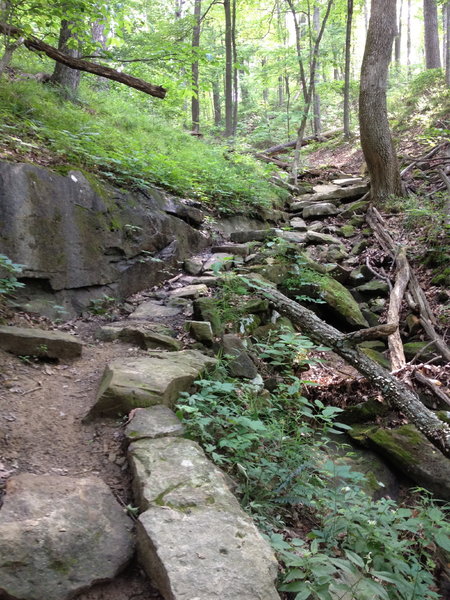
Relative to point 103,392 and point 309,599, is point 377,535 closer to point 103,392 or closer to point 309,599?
point 309,599

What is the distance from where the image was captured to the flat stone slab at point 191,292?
5.55 meters

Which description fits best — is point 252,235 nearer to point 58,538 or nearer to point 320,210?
point 320,210

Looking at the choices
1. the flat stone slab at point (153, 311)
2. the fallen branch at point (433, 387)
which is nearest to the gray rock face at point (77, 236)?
the flat stone slab at point (153, 311)

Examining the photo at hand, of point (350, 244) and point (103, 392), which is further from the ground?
point (350, 244)

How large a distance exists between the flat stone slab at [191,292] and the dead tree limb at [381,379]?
0.87 metres

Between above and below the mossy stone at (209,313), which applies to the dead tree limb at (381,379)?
below

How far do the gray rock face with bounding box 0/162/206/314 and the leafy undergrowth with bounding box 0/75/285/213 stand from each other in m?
0.39

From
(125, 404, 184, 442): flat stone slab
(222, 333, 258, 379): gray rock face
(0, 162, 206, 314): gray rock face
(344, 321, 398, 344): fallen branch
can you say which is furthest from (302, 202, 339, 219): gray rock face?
(125, 404, 184, 442): flat stone slab

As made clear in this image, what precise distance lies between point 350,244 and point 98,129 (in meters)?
5.68

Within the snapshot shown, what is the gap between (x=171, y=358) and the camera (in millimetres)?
3773

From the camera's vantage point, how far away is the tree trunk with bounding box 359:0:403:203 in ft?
30.2

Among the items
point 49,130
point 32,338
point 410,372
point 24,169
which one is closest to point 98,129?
point 49,130

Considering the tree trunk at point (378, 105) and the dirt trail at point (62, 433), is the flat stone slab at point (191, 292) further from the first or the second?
the tree trunk at point (378, 105)

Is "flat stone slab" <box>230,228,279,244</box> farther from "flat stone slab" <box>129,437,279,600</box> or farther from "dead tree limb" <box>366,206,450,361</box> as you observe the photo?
"flat stone slab" <box>129,437,279,600</box>
